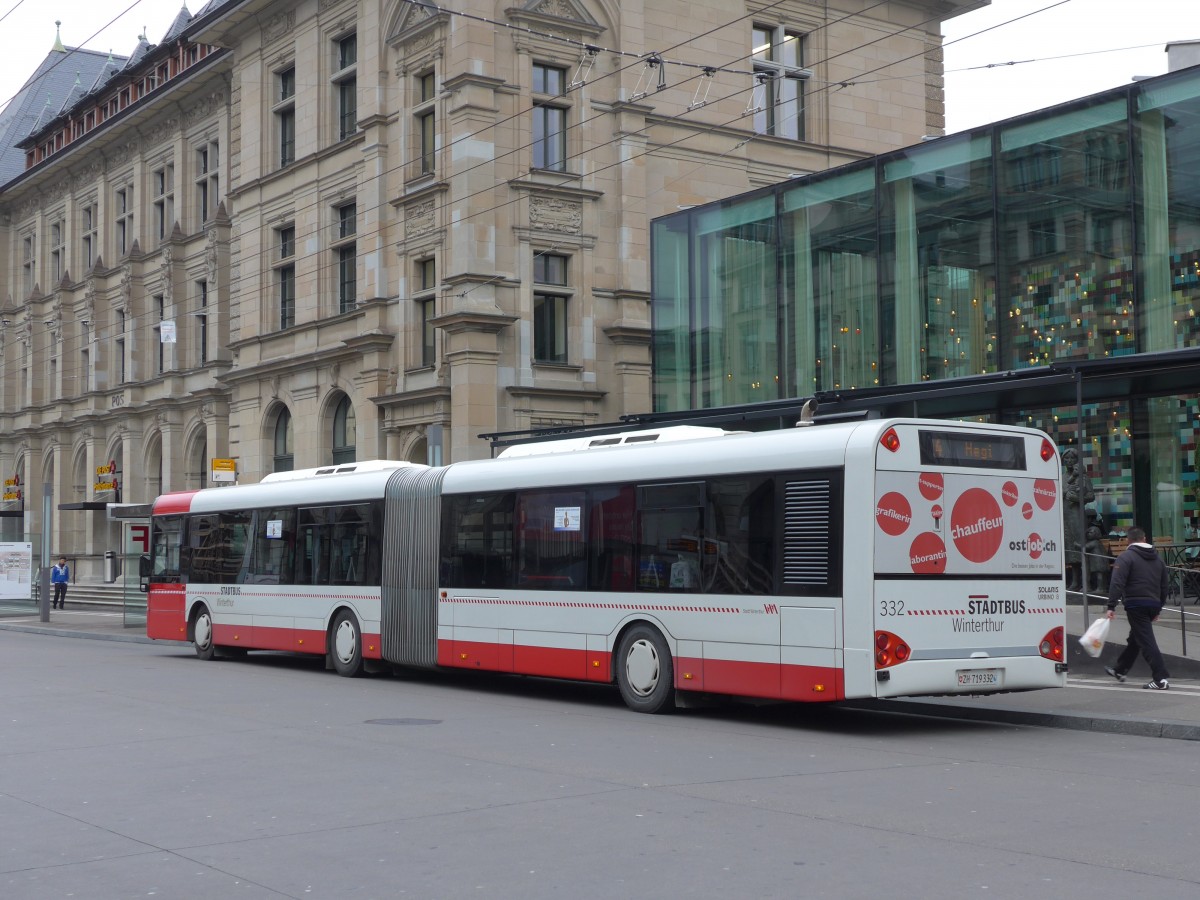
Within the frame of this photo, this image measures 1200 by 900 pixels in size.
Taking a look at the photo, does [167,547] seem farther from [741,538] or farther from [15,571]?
[15,571]

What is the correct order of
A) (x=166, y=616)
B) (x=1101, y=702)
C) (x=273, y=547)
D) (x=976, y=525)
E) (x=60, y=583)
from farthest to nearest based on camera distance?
(x=60, y=583), (x=166, y=616), (x=273, y=547), (x=1101, y=702), (x=976, y=525)

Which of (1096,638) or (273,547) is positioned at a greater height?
(273,547)

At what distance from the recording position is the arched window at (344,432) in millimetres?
Answer: 40219

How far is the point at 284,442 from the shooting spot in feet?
144

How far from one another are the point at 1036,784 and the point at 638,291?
2777 centimetres

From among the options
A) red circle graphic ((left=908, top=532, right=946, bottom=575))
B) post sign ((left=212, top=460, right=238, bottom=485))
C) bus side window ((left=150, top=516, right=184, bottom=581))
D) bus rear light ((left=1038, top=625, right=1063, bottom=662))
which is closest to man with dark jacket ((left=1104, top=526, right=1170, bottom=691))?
bus rear light ((left=1038, top=625, right=1063, bottom=662))

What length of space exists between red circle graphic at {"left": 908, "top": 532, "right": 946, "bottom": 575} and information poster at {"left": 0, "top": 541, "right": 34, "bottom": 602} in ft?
113

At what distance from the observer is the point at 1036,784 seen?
32.4ft

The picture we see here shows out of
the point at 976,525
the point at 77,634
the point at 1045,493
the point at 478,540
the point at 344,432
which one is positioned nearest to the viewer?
the point at 976,525

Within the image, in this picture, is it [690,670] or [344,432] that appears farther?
[344,432]

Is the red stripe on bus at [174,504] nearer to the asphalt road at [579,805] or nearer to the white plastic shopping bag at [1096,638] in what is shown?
the asphalt road at [579,805]

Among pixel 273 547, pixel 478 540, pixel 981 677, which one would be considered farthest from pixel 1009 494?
pixel 273 547

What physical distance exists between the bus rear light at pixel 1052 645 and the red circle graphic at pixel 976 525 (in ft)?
3.44

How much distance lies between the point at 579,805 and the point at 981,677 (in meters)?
5.51
